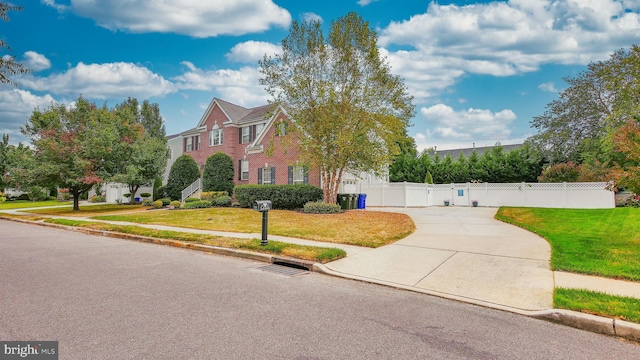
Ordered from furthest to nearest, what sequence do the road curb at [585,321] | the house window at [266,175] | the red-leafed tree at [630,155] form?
the house window at [266,175] → the red-leafed tree at [630,155] → the road curb at [585,321]

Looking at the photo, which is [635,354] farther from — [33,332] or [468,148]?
[468,148]

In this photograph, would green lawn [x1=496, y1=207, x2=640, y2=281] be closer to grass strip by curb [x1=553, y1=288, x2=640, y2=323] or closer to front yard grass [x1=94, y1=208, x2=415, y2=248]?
grass strip by curb [x1=553, y1=288, x2=640, y2=323]

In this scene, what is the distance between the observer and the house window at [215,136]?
2997 cm

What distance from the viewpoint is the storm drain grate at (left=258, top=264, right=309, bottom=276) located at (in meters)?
6.37

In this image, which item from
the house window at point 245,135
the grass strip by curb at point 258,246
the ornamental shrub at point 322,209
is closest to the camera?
the grass strip by curb at point 258,246

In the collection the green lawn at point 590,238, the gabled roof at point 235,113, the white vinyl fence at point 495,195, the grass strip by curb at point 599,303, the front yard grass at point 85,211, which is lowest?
the front yard grass at point 85,211

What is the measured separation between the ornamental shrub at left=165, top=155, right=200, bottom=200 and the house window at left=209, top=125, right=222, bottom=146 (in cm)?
296

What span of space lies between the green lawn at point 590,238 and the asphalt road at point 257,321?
306 cm

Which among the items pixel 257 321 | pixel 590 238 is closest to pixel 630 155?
pixel 590 238

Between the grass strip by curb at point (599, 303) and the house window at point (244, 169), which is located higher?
the house window at point (244, 169)

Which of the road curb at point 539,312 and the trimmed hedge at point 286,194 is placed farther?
the trimmed hedge at point 286,194

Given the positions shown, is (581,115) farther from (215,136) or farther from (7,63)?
(7,63)

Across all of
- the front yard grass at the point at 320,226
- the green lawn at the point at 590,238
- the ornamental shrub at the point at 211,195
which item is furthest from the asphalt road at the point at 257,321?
the ornamental shrub at the point at 211,195

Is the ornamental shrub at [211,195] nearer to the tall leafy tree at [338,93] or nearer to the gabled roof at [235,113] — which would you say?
the gabled roof at [235,113]
